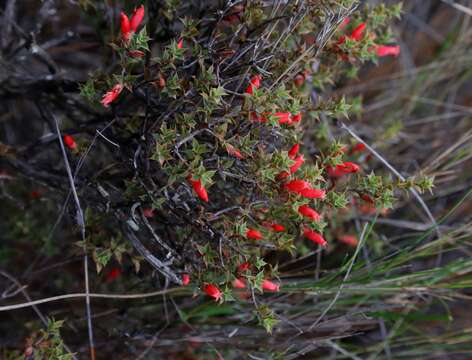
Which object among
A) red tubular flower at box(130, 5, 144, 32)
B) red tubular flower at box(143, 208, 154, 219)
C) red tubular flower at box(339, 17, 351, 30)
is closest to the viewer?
red tubular flower at box(130, 5, 144, 32)

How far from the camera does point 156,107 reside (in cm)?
141

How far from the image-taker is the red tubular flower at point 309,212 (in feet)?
4.42

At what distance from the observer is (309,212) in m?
1.35

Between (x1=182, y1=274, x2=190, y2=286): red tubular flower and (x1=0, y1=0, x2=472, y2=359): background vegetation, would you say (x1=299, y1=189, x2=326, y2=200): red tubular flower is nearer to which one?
(x1=0, y1=0, x2=472, y2=359): background vegetation

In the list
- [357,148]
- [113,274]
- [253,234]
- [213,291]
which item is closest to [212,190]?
[253,234]

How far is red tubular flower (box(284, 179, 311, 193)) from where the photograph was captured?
1.27 meters

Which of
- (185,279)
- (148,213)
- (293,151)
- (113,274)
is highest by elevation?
(293,151)

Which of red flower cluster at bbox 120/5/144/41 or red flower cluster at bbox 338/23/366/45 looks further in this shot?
red flower cluster at bbox 338/23/366/45

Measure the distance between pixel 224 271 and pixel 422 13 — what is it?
179 cm

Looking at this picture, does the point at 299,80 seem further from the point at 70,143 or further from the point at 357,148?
the point at 70,143

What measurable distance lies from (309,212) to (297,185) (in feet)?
0.35

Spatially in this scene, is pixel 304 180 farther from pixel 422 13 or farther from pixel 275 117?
pixel 422 13

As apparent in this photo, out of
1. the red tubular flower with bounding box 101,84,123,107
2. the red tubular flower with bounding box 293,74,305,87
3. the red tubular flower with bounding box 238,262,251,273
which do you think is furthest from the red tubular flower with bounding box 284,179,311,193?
the red tubular flower with bounding box 101,84,123,107

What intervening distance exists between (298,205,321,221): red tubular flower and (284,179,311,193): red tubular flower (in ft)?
0.29
